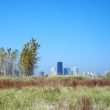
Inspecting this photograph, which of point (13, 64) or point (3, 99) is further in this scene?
point (13, 64)

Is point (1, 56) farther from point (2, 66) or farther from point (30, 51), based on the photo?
point (30, 51)

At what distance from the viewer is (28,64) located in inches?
2255

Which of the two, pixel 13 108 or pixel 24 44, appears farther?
pixel 24 44

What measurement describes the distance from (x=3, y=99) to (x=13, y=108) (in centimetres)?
175

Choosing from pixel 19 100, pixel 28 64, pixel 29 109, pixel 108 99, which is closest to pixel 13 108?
pixel 29 109

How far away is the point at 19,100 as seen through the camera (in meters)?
9.85

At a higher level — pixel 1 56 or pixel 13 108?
pixel 1 56

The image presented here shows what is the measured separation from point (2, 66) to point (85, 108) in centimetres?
6216

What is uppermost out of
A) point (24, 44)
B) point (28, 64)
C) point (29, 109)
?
point (24, 44)

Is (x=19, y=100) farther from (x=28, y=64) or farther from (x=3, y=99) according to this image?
(x=28, y=64)

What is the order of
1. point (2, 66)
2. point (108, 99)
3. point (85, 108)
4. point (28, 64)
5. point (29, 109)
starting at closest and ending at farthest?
point (85, 108)
point (29, 109)
point (108, 99)
point (28, 64)
point (2, 66)

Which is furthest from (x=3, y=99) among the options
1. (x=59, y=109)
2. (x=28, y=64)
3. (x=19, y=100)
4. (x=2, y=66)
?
(x=2, y=66)

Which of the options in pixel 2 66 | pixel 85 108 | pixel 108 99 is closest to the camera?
pixel 85 108

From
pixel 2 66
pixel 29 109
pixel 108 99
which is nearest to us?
pixel 29 109
